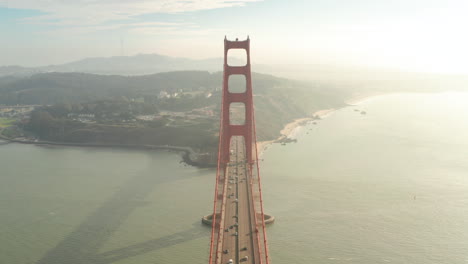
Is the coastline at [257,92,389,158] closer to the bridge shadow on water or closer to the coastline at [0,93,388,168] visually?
the coastline at [0,93,388,168]

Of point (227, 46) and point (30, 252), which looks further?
point (227, 46)

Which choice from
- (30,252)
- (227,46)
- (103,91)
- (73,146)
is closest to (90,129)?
(73,146)

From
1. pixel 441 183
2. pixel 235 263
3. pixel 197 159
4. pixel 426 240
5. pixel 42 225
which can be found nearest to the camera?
pixel 235 263

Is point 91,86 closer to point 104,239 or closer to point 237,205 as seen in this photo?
point 104,239

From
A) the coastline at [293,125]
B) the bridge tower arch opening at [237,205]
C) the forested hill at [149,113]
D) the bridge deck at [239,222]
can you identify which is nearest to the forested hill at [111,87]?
the forested hill at [149,113]

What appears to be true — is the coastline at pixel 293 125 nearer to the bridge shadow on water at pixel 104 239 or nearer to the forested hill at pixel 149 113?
the forested hill at pixel 149 113

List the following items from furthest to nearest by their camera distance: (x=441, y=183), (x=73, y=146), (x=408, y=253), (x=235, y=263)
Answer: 1. (x=73, y=146)
2. (x=441, y=183)
3. (x=408, y=253)
4. (x=235, y=263)

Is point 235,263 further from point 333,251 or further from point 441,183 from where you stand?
point 441,183
